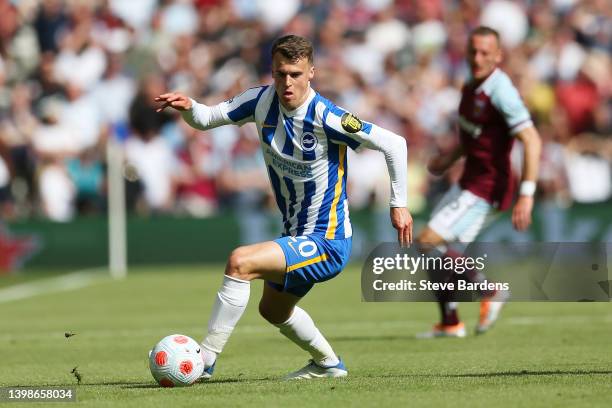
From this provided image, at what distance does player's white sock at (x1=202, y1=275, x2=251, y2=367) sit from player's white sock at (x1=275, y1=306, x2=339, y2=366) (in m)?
0.55

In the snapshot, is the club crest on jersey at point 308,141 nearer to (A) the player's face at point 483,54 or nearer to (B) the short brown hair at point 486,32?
(A) the player's face at point 483,54

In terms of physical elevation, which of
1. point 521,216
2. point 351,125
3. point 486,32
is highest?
point 486,32

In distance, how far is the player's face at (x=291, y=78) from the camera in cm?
767

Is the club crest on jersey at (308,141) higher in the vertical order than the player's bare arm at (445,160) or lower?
higher

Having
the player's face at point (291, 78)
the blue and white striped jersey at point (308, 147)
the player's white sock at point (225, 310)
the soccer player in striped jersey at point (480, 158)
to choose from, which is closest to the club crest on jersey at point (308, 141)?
the blue and white striped jersey at point (308, 147)

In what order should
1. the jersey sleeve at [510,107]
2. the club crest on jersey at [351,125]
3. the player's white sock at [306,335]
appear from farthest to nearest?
the jersey sleeve at [510,107] → the player's white sock at [306,335] → the club crest on jersey at [351,125]

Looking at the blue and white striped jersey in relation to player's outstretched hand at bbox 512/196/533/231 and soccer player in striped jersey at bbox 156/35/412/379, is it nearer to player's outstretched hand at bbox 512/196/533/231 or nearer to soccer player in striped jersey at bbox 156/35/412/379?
soccer player in striped jersey at bbox 156/35/412/379

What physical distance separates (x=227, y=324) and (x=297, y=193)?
0.98 meters

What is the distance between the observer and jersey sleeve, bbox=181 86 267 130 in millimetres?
7969

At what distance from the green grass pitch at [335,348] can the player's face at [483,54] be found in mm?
2368

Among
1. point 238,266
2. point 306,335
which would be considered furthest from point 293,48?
point 306,335

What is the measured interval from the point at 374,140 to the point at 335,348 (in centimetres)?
307

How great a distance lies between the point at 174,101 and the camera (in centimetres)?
766

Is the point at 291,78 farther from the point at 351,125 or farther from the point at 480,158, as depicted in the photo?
the point at 480,158
